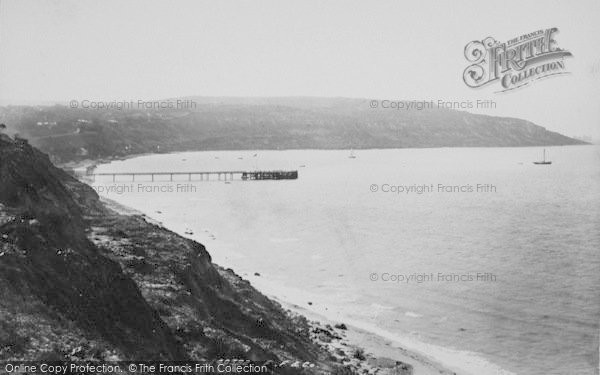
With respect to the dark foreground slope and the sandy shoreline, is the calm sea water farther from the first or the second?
the dark foreground slope

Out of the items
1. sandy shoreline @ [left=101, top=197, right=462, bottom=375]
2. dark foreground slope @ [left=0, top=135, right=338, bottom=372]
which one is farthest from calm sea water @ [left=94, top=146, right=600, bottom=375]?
dark foreground slope @ [left=0, top=135, right=338, bottom=372]

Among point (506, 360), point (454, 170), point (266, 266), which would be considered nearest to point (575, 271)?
point (506, 360)

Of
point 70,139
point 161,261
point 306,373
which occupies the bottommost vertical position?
point 306,373

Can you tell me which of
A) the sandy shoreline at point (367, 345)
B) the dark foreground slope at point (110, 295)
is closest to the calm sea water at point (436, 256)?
the sandy shoreline at point (367, 345)

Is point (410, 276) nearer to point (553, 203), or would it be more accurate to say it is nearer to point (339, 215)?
point (339, 215)

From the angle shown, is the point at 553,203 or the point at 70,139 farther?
the point at 70,139
